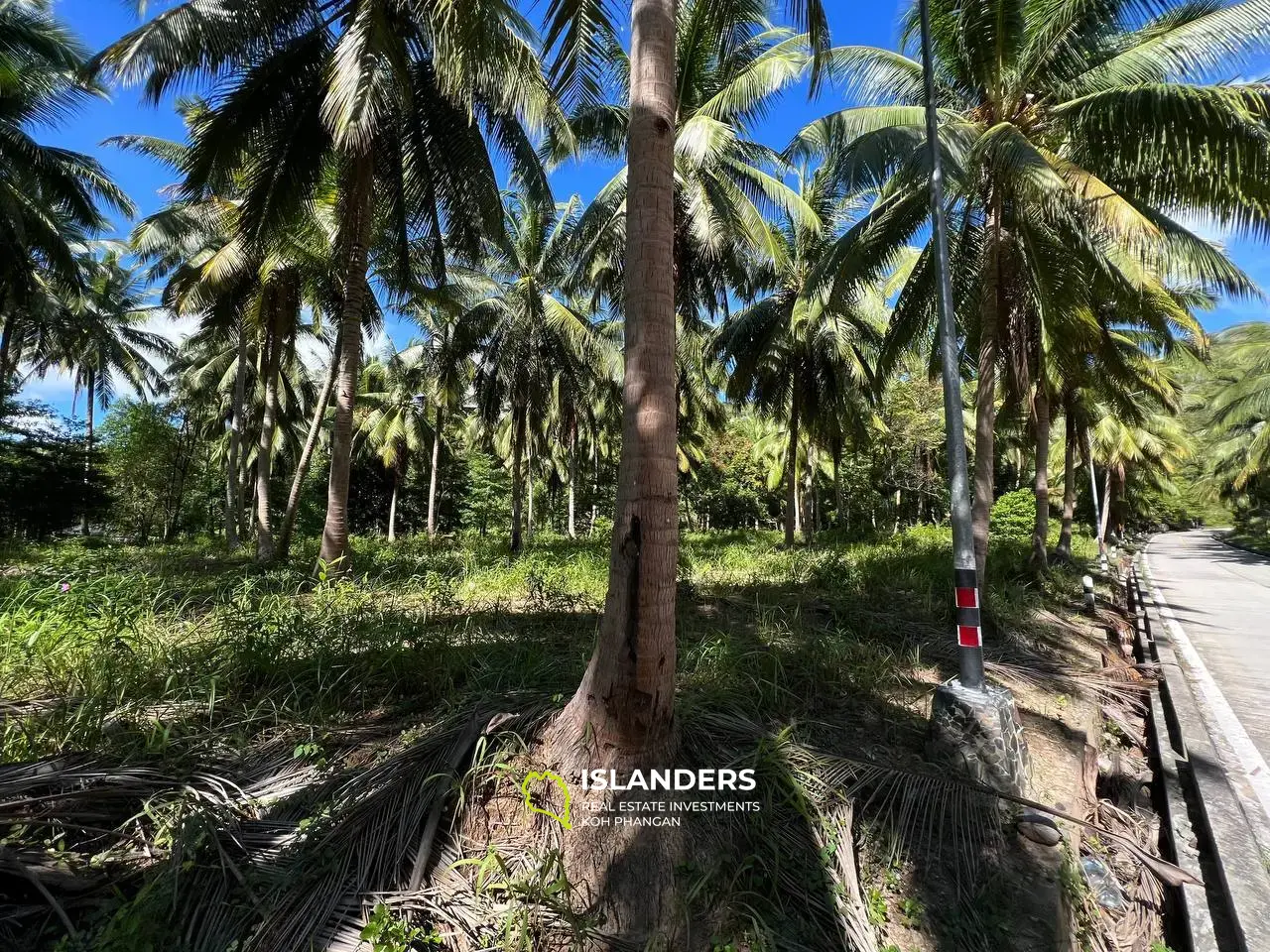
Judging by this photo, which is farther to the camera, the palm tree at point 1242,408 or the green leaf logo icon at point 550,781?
the palm tree at point 1242,408

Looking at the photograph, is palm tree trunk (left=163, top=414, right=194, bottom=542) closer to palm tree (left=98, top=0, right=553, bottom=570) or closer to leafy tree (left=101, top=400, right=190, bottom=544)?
leafy tree (left=101, top=400, right=190, bottom=544)

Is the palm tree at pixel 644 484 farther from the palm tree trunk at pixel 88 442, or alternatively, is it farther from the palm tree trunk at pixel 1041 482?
the palm tree trunk at pixel 88 442

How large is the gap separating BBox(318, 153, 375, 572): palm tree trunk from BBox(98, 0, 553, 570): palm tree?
0.02 metres

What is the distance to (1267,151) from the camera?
187 inches

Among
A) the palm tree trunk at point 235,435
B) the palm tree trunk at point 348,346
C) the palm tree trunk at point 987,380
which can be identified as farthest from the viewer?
the palm tree trunk at point 235,435

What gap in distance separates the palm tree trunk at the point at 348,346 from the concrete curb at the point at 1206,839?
861 centimetres

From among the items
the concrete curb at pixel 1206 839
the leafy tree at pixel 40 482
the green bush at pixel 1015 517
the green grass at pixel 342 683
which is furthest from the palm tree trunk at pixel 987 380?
the leafy tree at pixel 40 482

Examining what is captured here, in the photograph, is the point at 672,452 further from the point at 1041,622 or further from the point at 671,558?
the point at 1041,622

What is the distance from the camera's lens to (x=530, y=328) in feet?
45.0

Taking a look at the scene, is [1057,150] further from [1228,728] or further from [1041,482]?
[1041,482]

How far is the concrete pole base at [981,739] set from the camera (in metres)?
3.05

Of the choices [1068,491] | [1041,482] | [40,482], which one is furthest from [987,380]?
[40,482]

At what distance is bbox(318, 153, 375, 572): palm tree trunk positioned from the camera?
7746 mm

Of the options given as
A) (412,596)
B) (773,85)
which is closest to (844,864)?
(412,596)
